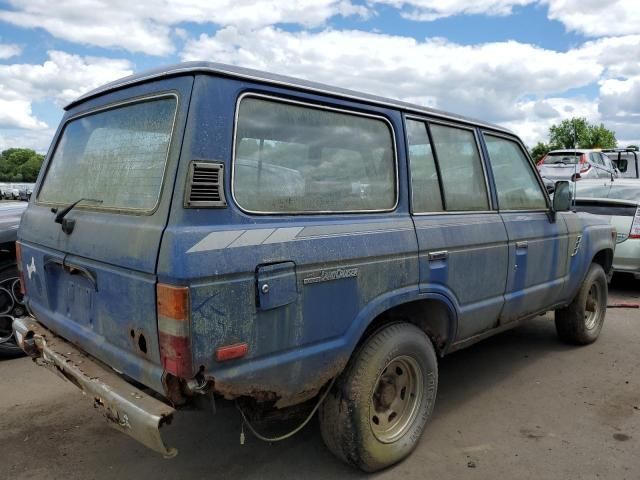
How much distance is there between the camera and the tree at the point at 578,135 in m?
37.2

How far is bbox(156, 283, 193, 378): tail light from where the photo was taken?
81.6 inches

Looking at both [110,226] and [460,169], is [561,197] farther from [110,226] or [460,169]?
[110,226]

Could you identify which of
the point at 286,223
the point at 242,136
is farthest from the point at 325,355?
the point at 242,136

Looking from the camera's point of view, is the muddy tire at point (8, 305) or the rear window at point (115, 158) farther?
the muddy tire at point (8, 305)

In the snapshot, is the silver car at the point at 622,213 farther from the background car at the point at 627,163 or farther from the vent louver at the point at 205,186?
→ the background car at the point at 627,163

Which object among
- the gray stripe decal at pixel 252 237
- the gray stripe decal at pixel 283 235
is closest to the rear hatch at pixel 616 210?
the gray stripe decal at pixel 283 235

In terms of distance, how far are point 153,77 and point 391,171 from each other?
137 centimetres

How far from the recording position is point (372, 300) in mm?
2732

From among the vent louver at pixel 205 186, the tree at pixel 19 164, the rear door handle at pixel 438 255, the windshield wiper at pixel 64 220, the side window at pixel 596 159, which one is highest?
the tree at pixel 19 164

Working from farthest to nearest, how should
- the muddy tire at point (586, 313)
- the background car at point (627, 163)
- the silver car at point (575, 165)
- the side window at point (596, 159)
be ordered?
the background car at point (627, 163), the side window at point (596, 159), the silver car at point (575, 165), the muddy tire at point (586, 313)

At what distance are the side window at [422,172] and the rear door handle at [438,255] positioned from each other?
0.27 meters

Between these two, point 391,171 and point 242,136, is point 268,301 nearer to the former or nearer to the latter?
point 242,136

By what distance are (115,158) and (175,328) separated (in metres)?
1.13

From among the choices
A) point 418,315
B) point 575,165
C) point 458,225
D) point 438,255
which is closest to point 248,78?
A: point 438,255
